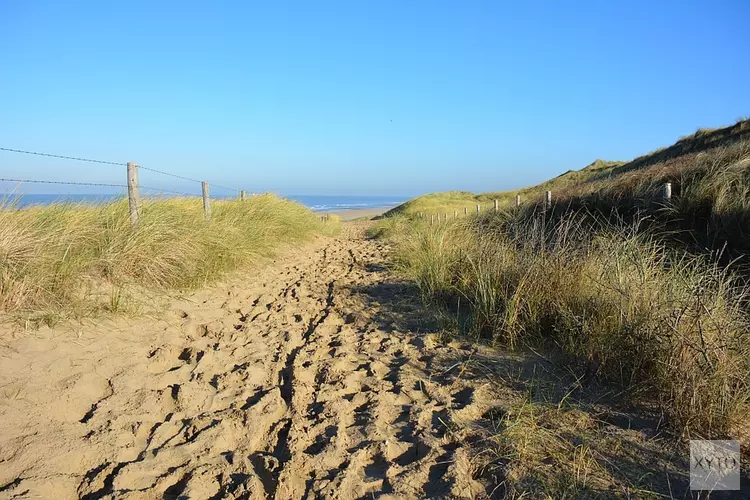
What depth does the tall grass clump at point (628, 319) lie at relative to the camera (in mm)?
2422

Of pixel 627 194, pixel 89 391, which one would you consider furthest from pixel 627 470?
pixel 627 194

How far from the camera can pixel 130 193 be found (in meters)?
5.64

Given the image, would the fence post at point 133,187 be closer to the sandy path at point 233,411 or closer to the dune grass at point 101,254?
the dune grass at point 101,254

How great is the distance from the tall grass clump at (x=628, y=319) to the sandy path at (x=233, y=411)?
671 mm

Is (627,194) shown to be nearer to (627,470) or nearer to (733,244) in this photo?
(733,244)

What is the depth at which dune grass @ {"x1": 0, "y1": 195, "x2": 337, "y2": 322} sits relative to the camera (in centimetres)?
372

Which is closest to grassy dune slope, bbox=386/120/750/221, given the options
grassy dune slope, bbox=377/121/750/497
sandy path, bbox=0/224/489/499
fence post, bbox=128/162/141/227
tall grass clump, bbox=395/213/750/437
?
grassy dune slope, bbox=377/121/750/497

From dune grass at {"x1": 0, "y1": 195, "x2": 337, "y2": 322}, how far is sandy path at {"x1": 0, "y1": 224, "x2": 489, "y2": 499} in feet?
1.36

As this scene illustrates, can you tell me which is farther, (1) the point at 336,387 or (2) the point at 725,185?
(2) the point at 725,185

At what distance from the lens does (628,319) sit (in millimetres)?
3037

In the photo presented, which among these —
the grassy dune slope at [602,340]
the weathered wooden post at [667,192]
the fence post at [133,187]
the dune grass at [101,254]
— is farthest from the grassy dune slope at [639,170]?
the fence post at [133,187]

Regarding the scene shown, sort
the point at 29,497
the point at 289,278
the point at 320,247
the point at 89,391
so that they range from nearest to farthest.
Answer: the point at 29,497
the point at 89,391
the point at 289,278
the point at 320,247

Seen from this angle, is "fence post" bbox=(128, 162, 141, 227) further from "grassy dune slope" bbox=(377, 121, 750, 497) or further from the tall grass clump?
the tall grass clump

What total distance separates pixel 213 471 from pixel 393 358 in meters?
1.70
